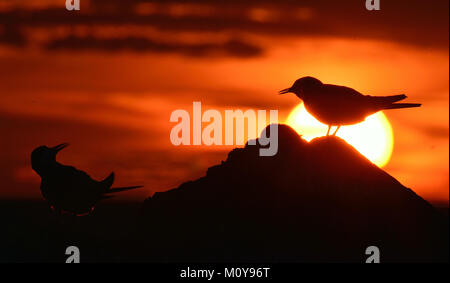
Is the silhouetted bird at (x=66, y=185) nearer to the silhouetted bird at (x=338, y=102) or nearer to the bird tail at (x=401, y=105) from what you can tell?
the silhouetted bird at (x=338, y=102)

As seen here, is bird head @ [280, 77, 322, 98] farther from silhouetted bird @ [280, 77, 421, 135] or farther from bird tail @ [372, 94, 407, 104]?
bird tail @ [372, 94, 407, 104]

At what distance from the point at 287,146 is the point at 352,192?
1.45 metres

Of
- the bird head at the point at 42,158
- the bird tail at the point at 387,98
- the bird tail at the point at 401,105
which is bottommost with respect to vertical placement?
the bird head at the point at 42,158

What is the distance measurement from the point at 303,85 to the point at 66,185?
4.77 metres

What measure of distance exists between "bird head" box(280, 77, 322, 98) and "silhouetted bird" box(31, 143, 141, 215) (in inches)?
149

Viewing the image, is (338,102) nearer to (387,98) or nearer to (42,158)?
(387,98)

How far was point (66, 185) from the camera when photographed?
12.9 metres

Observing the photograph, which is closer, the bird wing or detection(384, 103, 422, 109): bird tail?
the bird wing

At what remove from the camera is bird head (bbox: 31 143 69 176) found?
12922mm

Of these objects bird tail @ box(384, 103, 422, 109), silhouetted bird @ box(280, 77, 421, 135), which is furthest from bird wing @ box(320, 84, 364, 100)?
bird tail @ box(384, 103, 422, 109)

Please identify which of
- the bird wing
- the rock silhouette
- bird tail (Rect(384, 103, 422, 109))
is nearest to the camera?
the rock silhouette

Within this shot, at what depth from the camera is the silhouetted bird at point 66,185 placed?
42.1 feet

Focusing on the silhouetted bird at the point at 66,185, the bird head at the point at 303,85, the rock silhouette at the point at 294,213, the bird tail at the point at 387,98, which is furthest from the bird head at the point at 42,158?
the bird tail at the point at 387,98
